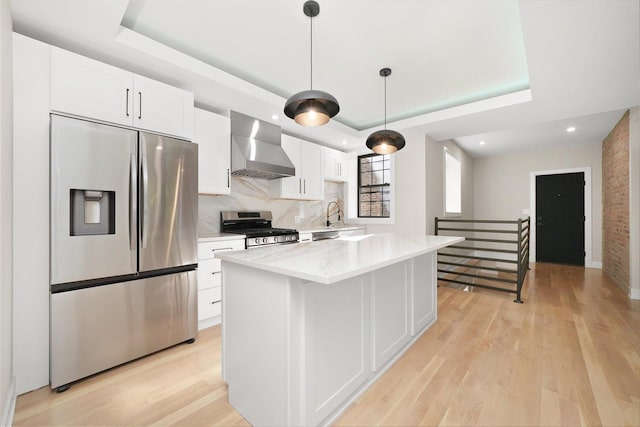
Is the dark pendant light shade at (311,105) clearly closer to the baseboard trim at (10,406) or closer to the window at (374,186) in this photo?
the baseboard trim at (10,406)

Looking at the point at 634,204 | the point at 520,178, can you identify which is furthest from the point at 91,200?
the point at 520,178

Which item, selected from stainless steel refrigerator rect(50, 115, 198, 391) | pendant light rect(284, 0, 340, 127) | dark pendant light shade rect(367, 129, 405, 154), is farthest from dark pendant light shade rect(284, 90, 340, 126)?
stainless steel refrigerator rect(50, 115, 198, 391)

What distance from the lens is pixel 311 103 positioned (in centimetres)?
183

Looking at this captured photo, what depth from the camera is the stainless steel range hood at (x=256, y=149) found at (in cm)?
322

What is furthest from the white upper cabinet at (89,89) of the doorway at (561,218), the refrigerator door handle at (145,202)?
the doorway at (561,218)

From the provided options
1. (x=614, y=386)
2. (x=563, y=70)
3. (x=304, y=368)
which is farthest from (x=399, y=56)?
(x=614, y=386)

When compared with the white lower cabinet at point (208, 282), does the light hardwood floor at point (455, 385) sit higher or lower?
lower

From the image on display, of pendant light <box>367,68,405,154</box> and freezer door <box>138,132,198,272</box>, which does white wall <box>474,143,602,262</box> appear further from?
freezer door <box>138,132,198,272</box>

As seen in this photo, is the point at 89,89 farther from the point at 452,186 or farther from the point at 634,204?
the point at 634,204

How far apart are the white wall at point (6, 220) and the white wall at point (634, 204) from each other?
5.86 metres

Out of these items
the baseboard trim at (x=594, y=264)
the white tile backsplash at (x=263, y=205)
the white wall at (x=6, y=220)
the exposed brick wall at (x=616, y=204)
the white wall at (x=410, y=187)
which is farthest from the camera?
the baseboard trim at (x=594, y=264)

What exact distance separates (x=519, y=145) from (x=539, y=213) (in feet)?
5.36

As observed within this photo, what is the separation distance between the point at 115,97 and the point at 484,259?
4.21 m

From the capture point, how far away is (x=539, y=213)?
20.3ft
